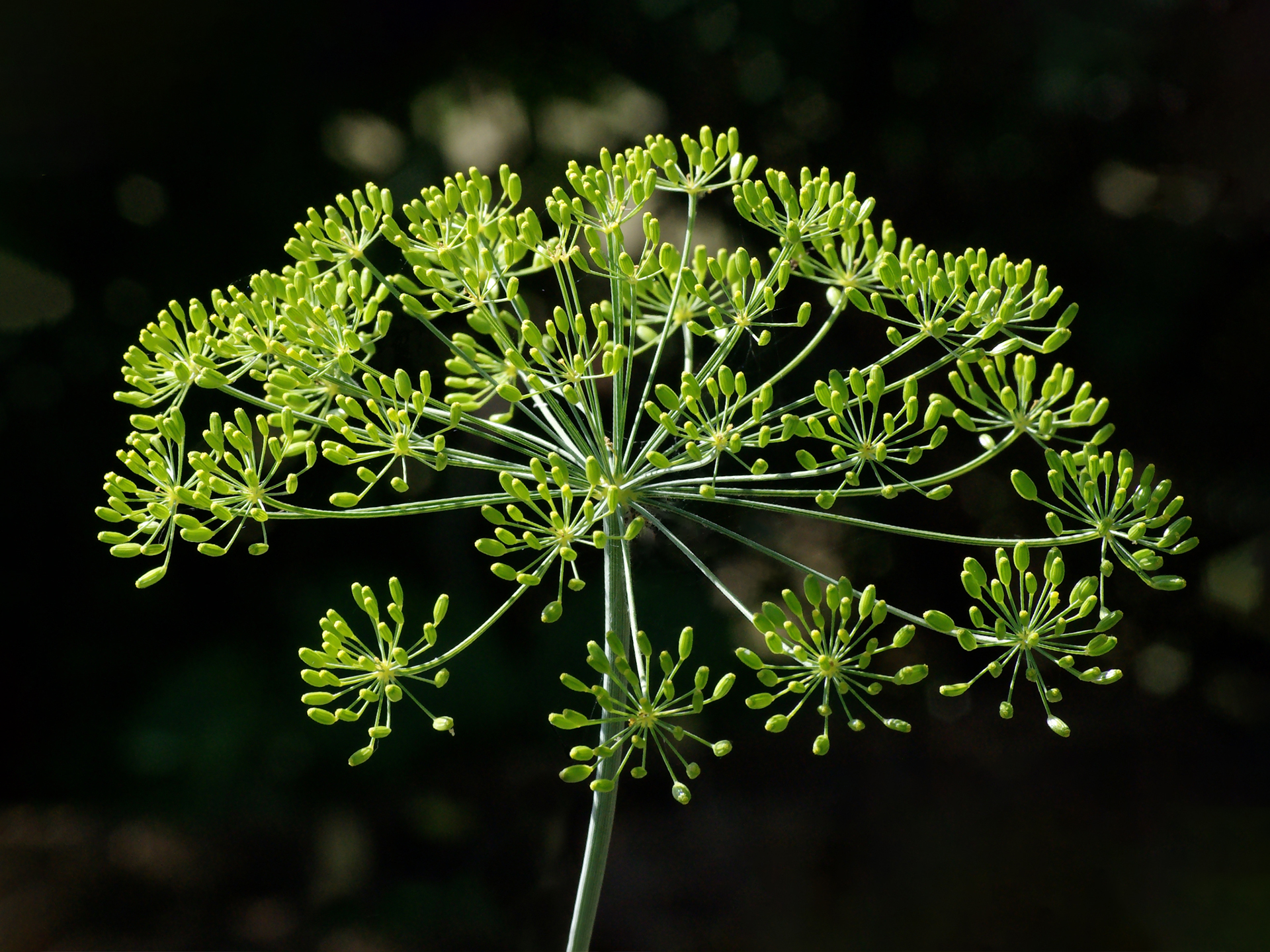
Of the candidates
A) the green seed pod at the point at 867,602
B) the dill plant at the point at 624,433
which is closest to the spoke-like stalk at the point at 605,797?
the dill plant at the point at 624,433

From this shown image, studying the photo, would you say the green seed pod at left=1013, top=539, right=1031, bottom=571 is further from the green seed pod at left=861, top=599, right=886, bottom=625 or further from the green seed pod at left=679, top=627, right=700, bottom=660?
the green seed pod at left=679, top=627, right=700, bottom=660

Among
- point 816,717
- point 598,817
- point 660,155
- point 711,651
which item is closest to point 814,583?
point 598,817

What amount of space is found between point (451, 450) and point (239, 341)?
18 cm

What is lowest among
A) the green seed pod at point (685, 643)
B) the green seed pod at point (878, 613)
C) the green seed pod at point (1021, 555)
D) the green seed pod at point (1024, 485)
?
the green seed pod at point (685, 643)

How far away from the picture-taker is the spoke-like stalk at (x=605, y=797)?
0.59 m

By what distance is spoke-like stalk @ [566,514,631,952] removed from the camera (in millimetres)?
595

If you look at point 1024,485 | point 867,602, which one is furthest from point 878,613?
point 1024,485

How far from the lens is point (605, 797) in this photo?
2.07 feet

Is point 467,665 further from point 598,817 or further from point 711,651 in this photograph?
point 598,817

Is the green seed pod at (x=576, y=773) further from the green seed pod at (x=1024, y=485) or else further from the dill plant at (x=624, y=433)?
the green seed pod at (x=1024, y=485)

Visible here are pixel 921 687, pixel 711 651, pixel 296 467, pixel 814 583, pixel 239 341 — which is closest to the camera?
pixel 814 583

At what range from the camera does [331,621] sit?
0.54 meters

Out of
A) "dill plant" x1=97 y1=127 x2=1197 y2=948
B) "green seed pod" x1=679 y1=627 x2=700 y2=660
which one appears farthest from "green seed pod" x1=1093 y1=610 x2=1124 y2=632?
"green seed pod" x1=679 y1=627 x2=700 y2=660

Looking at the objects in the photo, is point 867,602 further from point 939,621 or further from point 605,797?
point 605,797
